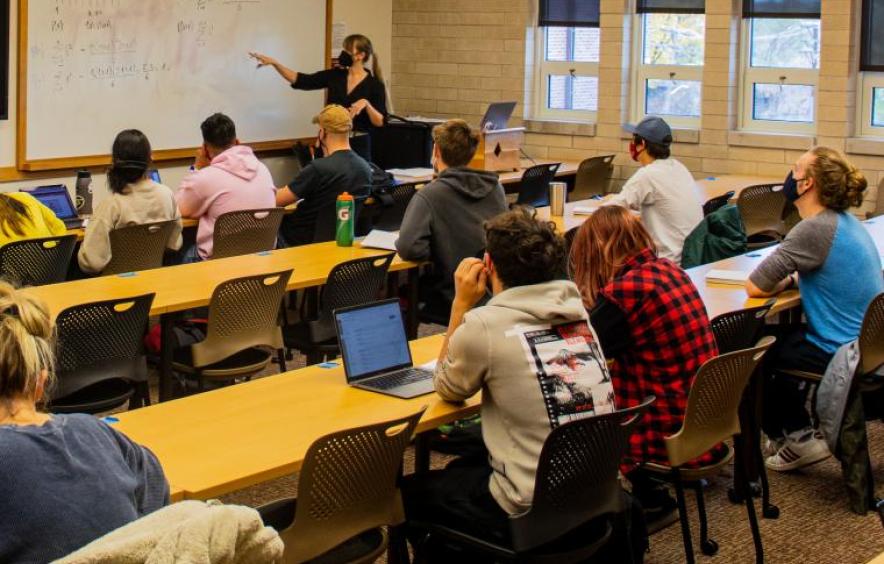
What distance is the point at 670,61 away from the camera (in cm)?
1007

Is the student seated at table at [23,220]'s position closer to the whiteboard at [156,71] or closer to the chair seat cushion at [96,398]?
the chair seat cushion at [96,398]

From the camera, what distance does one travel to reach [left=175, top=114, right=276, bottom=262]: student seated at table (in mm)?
6625

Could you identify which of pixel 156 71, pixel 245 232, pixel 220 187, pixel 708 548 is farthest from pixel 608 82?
pixel 708 548

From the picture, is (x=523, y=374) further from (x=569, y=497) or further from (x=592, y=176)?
(x=592, y=176)

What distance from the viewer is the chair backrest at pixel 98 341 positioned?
4.45 m

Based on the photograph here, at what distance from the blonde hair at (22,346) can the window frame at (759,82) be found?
7.68 meters

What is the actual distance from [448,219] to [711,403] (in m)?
1.98

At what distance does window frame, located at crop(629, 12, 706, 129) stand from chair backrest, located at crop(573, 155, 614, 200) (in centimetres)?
55

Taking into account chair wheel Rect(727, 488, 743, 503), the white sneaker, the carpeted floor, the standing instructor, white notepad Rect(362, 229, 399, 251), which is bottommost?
the carpeted floor

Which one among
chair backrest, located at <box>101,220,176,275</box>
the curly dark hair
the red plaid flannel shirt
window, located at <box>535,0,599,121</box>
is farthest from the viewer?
window, located at <box>535,0,599,121</box>

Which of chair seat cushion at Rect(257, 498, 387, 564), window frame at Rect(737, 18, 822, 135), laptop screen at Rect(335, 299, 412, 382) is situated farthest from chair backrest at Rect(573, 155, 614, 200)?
chair seat cushion at Rect(257, 498, 387, 564)

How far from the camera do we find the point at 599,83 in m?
10.2

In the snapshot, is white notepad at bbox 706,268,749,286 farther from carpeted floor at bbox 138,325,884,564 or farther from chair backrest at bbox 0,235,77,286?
chair backrest at bbox 0,235,77,286

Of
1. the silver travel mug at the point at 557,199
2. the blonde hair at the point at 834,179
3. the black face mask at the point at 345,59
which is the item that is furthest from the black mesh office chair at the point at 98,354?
the black face mask at the point at 345,59
